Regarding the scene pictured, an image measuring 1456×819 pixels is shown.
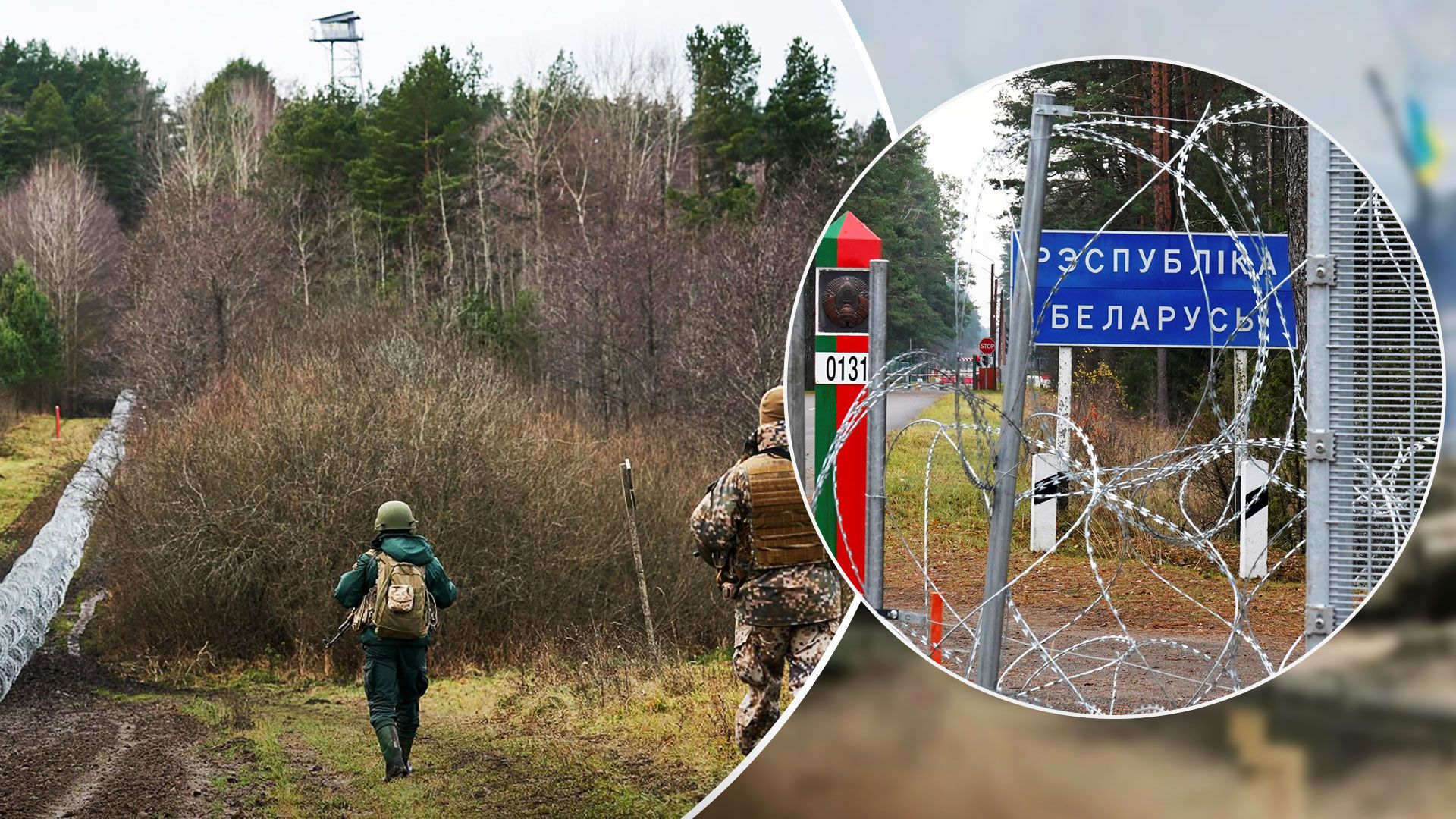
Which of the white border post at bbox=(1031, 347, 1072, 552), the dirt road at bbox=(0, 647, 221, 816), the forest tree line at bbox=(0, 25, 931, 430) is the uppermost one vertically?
the forest tree line at bbox=(0, 25, 931, 430)

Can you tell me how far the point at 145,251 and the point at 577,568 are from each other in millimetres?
3871

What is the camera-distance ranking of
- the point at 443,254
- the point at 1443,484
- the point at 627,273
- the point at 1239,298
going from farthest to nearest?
the point at 627,273 < the point at 443,254 < the point at 1443,484 < the point at 1239,298

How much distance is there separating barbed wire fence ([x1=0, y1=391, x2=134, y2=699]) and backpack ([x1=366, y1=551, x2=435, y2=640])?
1.91 metres

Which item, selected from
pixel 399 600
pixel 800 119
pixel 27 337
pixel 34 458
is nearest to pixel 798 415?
pixel 399 600

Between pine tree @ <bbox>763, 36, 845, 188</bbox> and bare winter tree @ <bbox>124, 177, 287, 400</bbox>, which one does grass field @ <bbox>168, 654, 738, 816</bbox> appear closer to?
bare winter tree @ <bbox>124, 177, 287, 400</bbox>

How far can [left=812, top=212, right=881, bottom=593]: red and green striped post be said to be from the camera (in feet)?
10.6

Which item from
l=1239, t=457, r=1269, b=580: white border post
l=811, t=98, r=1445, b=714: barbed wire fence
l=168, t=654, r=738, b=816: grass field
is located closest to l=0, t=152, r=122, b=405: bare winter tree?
l=168, t=654, r=738, b=816: grass field

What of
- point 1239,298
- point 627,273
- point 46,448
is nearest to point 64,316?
point 46,448

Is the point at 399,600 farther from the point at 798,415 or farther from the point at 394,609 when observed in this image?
the point at 798,415

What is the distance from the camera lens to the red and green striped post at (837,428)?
3.25m

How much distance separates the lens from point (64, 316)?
519cm

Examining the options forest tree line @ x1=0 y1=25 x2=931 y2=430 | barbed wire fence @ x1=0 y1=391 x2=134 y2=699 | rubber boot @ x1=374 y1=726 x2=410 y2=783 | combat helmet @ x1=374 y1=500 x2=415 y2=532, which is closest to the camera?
combat helmet @ x1=374 y1=500 x2=415 y2=532

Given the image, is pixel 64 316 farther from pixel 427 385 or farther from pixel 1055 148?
pixel 1055 148

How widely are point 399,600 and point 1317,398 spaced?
9.17 ft
